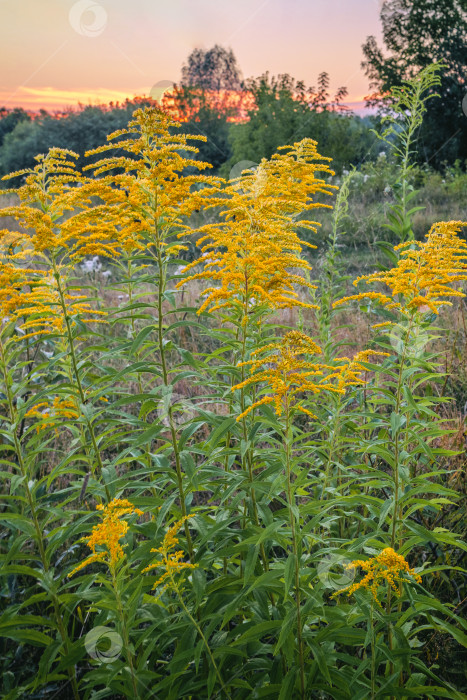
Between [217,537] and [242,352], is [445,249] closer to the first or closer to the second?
[242,352]

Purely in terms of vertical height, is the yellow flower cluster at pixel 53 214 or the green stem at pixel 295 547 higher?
the yellow flower cluster at pixel 53 214

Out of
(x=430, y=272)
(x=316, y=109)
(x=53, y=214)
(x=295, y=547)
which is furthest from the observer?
(x=316, y=109)

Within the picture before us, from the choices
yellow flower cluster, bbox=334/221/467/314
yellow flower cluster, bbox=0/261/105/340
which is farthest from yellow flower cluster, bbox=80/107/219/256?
yellow flower cluster, bbox=334/221/467/314

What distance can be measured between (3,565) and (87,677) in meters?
0.49

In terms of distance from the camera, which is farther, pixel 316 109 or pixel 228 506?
pixel 316 109

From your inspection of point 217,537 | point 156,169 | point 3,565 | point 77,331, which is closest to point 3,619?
point 3,565

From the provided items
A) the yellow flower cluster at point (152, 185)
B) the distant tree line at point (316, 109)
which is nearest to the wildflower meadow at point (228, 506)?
the yellow flower cluster at point (152, 185)

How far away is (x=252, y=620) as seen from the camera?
73.3 inches

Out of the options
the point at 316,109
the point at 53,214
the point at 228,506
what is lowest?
the point at 228,506

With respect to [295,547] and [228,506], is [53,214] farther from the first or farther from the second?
[295,547]

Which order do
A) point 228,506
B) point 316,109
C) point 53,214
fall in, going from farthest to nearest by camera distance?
point 316,109 < point 53,214 < point 228,506

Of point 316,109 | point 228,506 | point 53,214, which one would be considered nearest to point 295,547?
point 228,506

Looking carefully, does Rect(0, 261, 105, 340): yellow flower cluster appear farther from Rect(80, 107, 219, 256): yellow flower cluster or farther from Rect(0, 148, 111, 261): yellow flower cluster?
Rect(80, 107, 219, 256): yellow flower cluster

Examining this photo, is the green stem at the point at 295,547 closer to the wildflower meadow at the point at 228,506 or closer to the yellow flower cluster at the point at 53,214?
the wildflower meadow at the point at 228,506
